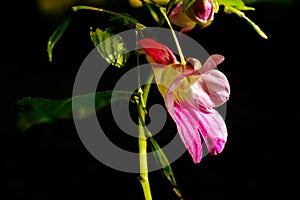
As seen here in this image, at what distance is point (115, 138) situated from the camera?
88.3 inches

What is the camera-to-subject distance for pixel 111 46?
723mm

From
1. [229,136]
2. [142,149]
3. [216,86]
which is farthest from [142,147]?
[229,136]

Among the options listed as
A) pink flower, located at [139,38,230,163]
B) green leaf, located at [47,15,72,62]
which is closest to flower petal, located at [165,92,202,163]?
pink flower, located at [139,38,230,163]

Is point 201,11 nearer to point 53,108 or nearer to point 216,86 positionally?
point 216,86

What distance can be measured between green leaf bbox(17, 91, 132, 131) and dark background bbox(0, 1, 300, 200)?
136 centimetres

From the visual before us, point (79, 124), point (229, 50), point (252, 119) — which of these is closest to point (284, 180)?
point (252, 119)

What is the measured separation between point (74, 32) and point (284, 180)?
0.99m

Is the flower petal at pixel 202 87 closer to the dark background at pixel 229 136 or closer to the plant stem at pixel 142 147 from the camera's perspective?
the plant stem at pixel 142 147

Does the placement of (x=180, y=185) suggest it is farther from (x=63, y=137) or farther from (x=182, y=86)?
(x=182, y=86)

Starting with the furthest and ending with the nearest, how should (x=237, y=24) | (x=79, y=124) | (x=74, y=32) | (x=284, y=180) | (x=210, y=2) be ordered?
(x=74, y=32) < (x=237, y=24) < (x=284, y=180) < (x=79, y=124) < (x=210, y=2)

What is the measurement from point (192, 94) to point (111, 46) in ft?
0.36

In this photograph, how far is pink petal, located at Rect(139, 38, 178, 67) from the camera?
2.27ft

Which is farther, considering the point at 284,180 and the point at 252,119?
the point at 252,119

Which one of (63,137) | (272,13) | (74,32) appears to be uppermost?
(74,32)
